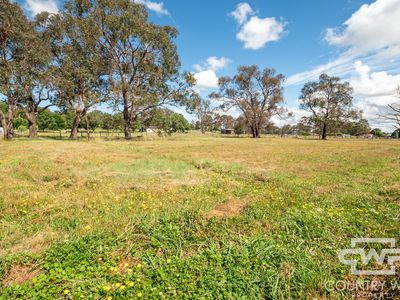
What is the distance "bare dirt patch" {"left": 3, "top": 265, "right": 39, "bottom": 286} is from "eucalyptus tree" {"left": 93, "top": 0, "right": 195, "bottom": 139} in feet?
84.2

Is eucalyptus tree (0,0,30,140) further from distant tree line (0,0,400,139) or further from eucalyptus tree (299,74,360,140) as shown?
eucalyptus tree (299,74,360,140)

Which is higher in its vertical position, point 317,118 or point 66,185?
point 317,118

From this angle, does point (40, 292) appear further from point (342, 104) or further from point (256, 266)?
point (342, 104)

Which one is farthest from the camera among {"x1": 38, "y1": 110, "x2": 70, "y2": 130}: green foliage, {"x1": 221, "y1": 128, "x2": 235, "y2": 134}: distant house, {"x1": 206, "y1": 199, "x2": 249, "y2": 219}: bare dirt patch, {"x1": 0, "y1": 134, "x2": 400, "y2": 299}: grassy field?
{"x1": 221, "y1": 128, "x2": 235, "y2": 134}: distant house

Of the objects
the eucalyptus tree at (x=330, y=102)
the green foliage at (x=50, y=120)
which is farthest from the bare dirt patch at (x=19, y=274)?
the green foliage at (x=50, y=120)

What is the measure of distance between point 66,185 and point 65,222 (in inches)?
103

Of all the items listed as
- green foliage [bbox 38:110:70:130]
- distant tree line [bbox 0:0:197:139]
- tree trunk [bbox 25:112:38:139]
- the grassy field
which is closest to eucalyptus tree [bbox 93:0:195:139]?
distant tree line [bbox 0:0:197:139]

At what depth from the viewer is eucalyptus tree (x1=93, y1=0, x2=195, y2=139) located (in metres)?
24.9

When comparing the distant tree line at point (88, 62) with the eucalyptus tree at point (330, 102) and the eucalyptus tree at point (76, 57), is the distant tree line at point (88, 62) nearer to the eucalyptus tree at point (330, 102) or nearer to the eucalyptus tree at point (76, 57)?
the eucalyptus tree at point (76, 57)

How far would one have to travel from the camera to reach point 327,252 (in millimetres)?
2934

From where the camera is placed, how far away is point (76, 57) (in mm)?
25422

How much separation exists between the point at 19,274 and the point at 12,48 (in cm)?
3020

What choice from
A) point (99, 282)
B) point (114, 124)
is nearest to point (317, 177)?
point (99, 282)

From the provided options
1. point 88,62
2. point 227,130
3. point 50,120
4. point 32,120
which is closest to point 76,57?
point 88,62
